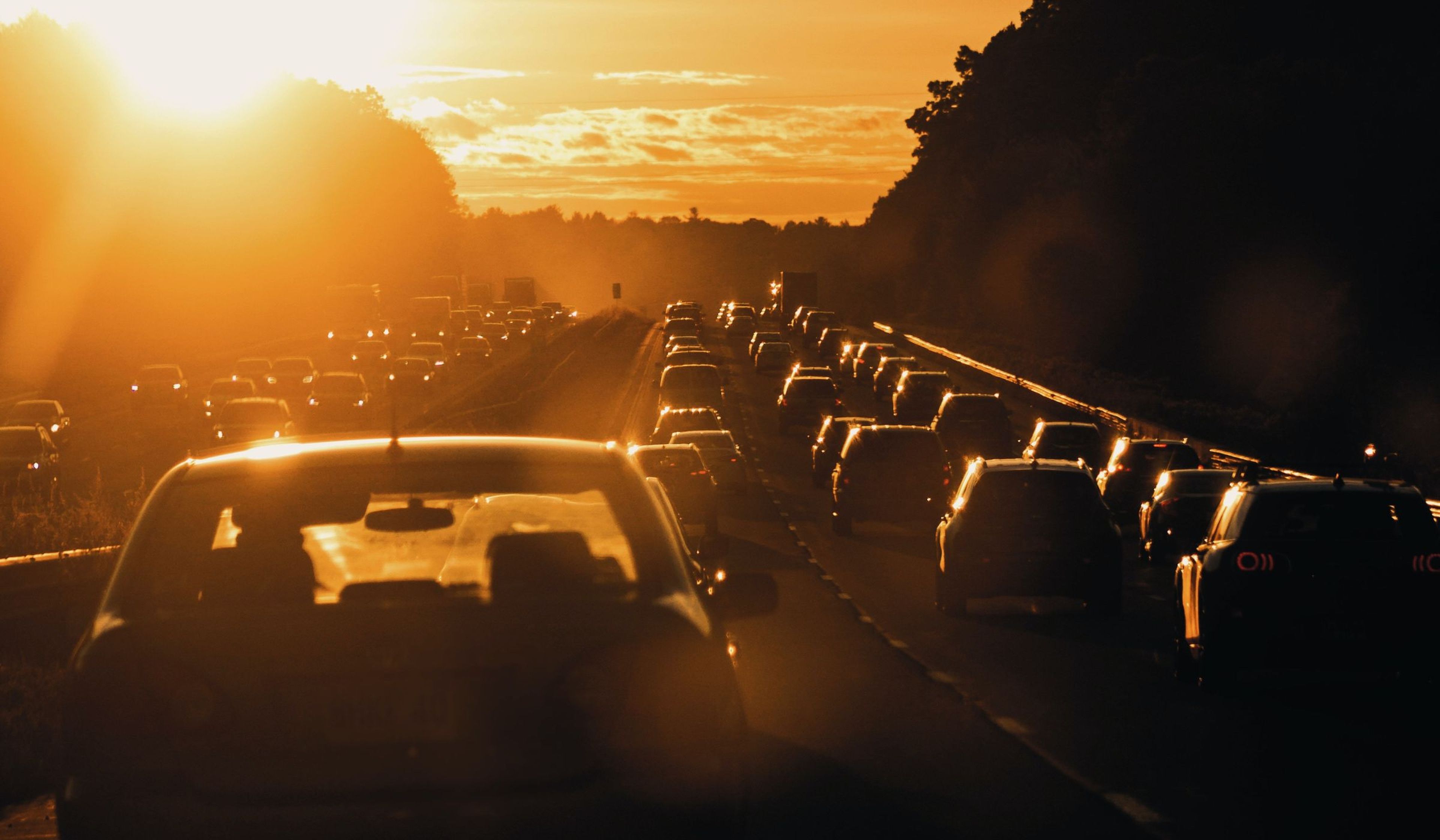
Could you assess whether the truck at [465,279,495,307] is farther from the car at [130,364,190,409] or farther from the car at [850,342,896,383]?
the car at [130,364,190,409]

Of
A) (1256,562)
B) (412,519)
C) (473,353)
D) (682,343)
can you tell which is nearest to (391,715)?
(412,519)

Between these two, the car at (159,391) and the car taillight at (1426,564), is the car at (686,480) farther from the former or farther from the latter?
the car at (159,391)

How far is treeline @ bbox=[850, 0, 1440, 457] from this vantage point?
60.9 metres

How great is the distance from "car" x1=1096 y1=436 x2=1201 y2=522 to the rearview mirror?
25820 mm

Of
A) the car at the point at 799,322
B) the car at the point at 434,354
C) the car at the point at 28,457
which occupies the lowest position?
the car at the point at 799,322

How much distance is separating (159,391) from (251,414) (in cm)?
1661

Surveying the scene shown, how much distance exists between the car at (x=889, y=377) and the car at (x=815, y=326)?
2582 cm

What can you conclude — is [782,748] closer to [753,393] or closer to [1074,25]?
[753,393]

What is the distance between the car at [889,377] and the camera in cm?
6009

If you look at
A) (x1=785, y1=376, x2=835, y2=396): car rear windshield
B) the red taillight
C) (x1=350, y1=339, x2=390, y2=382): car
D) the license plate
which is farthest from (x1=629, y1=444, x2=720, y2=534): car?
(x1=350, y1=339, x2=390, y2=382): car

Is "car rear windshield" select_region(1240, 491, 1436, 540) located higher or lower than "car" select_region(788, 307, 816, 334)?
higher

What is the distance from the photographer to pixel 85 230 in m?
97.8

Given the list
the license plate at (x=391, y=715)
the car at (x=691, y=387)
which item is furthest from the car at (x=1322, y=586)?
the car at (x=691, y=387)

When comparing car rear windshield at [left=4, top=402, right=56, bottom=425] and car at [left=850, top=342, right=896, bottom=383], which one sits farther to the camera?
car at [left=850, top=342, right=896, bottom=383]
